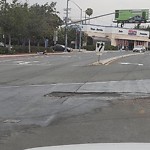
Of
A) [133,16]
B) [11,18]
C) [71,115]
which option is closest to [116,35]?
[133,16]

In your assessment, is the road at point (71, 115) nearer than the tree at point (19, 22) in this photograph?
Yes

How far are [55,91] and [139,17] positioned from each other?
354ft

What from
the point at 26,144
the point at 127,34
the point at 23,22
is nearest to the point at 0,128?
the point at 26,144

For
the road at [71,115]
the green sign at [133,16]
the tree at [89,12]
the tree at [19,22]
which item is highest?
the tree at [89,12]

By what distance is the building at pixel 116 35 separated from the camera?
142 metres

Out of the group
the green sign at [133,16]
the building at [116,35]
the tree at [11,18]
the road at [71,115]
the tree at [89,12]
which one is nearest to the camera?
the road at [71,115]

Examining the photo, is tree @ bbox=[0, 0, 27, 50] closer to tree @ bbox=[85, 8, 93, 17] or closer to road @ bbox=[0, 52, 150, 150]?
road @ bbox=[0, 52, 150, 150]

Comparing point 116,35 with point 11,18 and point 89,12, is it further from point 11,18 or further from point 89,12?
point 11,18

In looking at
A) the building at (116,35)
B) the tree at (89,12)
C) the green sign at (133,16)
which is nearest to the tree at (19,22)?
the green sign at (133,16)

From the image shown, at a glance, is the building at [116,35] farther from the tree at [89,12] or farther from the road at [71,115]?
the road at [71,115]

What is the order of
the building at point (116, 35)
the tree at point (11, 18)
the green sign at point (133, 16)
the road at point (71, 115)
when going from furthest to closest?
the building at point (116, 35)
the green sign at point (133, 16)
the tree at point (11, 18)
the road at point (71, 115)

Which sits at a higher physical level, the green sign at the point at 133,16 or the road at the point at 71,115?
the green sign at the point at 133,16

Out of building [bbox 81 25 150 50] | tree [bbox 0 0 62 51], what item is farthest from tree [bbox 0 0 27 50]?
building [bbox 81 25 150 50]

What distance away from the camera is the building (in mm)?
141875
